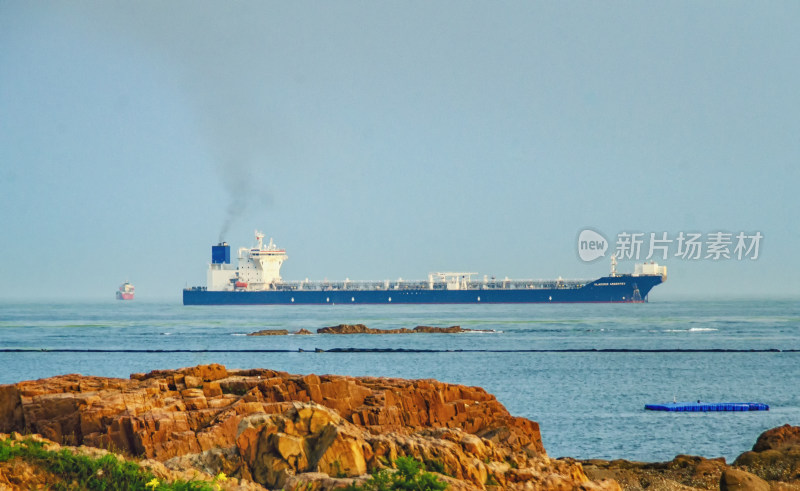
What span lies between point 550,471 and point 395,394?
3.50 m

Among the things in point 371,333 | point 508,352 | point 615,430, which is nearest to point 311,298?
point 371,333

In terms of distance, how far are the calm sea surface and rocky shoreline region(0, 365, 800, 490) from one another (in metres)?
4.07

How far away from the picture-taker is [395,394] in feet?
39.1

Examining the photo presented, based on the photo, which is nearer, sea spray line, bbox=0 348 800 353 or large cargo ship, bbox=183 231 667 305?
sea spray line, bbox=0 348 800 353

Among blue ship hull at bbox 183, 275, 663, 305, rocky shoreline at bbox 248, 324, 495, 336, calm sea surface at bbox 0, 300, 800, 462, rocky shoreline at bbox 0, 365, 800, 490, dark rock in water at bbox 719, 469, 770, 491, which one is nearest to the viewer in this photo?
rocky shoreline at bbox 0, 365, 800, 490

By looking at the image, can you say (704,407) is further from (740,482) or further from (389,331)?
(389,331)

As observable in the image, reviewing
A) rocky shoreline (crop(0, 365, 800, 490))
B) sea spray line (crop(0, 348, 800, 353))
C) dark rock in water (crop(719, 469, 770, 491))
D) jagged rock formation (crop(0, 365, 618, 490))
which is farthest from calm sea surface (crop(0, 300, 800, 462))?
dark rock in water (crop(719, 469, 770, 491))

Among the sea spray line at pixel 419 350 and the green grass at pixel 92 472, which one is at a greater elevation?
the green grass at pixel 92 472

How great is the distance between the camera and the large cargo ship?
10062cm

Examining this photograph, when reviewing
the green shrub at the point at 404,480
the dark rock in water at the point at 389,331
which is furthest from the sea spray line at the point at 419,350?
the green shrub at the point at 404,480

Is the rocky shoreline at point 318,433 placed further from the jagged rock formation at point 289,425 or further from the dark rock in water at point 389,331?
the dark rock in water at point 389,331

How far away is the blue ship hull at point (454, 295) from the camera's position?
328ft

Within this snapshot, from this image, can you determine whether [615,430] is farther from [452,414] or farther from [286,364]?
[286,364]

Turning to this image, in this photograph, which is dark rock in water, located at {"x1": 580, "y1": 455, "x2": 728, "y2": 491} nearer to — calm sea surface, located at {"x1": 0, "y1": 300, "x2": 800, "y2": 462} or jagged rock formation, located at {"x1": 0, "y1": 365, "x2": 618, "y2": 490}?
jagged rock formation, located at {"x1": 0, "y1": 365, "x2": 618, "y2": 490}
